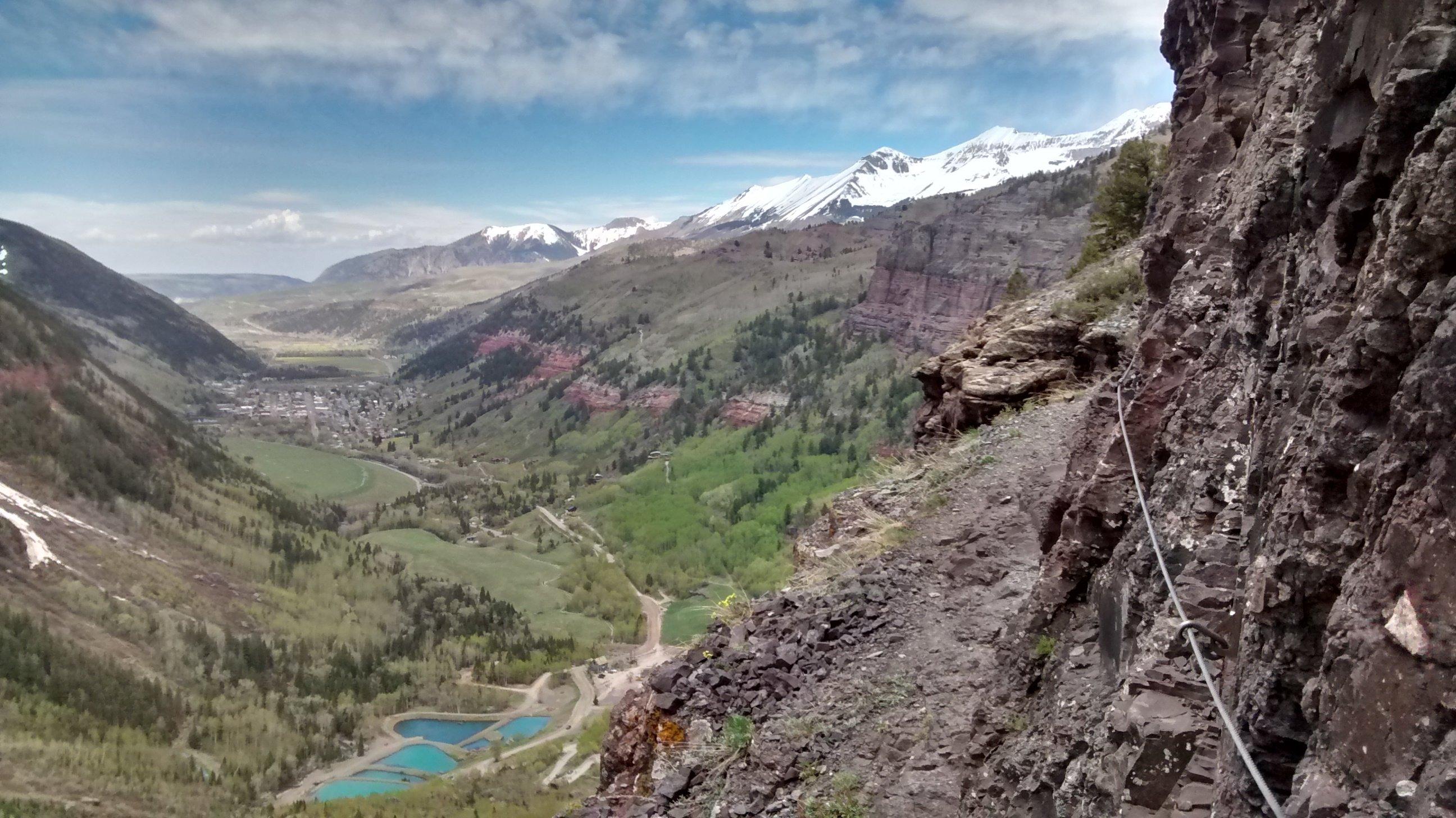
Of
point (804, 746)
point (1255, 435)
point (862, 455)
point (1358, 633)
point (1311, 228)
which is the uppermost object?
point (1311, 228)

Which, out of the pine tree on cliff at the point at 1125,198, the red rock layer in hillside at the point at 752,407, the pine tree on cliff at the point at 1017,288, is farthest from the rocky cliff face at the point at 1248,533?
the red rock layer in hillside at the point at 752,407

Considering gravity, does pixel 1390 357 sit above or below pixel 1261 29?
below

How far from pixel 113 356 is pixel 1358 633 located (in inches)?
9125

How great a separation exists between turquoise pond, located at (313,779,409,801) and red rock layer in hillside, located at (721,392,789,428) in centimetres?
5020

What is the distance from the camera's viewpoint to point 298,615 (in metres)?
75.2

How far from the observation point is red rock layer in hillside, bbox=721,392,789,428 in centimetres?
9356

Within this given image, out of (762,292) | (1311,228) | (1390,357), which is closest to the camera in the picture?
(1390,357)

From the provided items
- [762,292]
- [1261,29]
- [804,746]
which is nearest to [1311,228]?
[1261,29]

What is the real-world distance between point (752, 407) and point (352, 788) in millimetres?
55837

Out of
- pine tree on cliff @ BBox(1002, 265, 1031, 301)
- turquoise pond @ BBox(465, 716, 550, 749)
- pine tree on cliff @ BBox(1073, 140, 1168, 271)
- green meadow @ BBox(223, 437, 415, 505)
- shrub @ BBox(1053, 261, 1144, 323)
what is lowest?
turquoise pond @ BBox(465, 716, 550, 749)

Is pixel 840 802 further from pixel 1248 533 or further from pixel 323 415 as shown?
pixel 323 415

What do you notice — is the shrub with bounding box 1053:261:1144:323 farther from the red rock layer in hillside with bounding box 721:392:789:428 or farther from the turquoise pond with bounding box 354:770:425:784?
the red rock layer in hillside with bounding box 721:392:789:428

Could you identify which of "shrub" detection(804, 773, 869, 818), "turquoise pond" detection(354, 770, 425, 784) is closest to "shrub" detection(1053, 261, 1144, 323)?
"shrub" detection(804, 773, 869, 818)

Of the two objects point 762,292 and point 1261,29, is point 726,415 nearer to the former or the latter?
point 762,292
